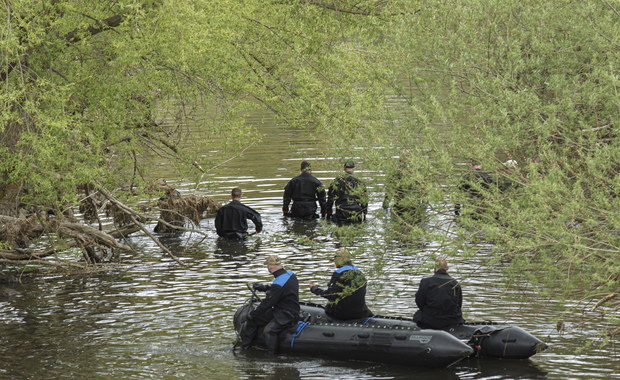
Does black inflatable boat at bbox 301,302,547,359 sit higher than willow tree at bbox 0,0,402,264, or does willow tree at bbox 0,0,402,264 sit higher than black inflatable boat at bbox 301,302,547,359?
willow tree at bbox 0,0,402,264

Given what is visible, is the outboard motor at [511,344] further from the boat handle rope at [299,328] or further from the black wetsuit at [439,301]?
the boat handle rope at [299,328]

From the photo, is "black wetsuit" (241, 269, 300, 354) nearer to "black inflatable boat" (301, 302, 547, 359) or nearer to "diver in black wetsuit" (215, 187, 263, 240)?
"black inflatable boat" (301, 302, 547, 359)

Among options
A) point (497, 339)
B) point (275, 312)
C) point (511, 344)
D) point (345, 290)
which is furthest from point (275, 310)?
point (511, 344)

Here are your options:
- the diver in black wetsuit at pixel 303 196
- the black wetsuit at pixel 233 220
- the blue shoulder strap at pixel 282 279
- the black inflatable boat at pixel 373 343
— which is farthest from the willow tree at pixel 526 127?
the diver in black wetsuit at pixel 303 196

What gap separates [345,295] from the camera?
1356 centimetres

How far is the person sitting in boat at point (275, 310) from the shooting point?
45.8 ft

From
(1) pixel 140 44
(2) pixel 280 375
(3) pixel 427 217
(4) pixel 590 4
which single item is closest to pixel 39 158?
(1) pixel 140 44

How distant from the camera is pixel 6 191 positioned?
19469mm

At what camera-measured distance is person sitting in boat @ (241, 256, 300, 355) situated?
1397 centimetres

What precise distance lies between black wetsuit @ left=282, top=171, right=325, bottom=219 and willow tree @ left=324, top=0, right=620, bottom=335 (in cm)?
848

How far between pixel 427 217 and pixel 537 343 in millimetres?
2314

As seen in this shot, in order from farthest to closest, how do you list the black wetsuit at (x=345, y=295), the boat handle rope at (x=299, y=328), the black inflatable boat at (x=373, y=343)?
the boat handle rope at (x=299, y=328)
the black wetsuit at (x=345, y=295)
the black inflatable boat at (x=373, y=343)

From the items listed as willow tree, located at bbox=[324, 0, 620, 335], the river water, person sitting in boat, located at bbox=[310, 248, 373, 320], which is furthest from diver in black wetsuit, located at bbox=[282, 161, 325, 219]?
person sitting in boat, located at bbox=[310, 248, 373, 320]

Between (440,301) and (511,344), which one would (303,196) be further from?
(511,344)
